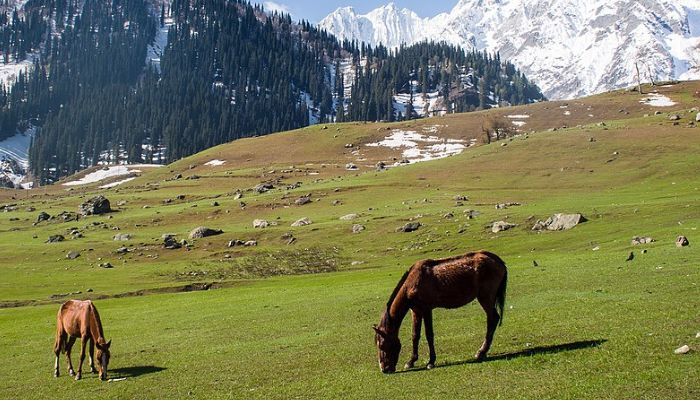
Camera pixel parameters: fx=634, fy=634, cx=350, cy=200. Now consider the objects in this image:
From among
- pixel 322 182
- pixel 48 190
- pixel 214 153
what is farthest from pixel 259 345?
pixel 48 190

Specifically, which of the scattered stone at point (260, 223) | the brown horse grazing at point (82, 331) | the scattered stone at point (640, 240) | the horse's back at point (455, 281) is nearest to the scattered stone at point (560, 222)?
the scattered stone at point (640, 240)

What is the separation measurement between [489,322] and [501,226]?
48863 mm

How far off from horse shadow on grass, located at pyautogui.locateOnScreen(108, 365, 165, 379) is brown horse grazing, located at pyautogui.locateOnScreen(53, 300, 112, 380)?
30.7 inches

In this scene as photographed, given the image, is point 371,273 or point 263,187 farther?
point 263,187

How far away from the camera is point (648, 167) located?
302 ft

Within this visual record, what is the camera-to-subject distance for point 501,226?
66.2m

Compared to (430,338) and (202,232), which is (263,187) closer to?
(202,232)

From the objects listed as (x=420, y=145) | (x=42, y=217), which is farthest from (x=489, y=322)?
(x=420, y=145)

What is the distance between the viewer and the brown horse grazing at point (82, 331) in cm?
2242

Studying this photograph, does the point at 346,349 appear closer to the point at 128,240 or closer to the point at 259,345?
the point at 259,345

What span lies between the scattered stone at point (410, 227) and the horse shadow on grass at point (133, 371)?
169 feet

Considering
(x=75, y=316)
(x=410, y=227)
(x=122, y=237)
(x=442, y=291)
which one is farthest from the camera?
(x=122, y=237)

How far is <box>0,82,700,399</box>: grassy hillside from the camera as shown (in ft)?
58.6

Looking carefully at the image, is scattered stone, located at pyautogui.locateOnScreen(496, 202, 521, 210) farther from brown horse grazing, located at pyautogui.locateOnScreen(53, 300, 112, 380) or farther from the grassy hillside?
brown horse grazing, located at pyautogui.locateOnScreen(53, 300, 112, 380)
